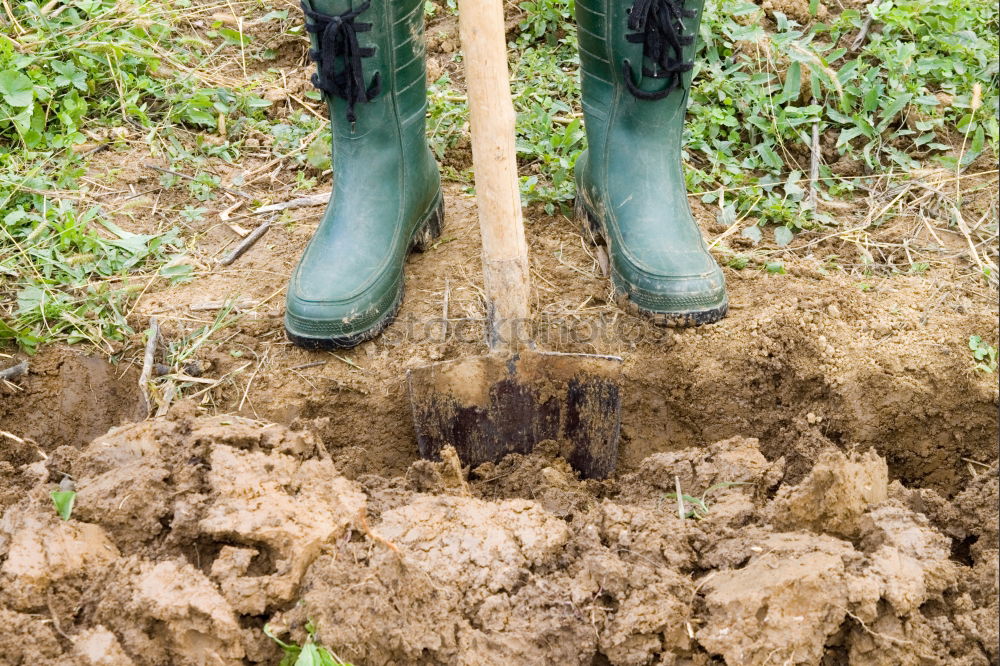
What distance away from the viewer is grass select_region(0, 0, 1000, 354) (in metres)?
2.41

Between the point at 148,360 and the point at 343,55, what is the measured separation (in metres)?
0.81

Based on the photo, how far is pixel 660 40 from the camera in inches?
82.7

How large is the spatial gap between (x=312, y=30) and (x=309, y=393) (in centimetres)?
80

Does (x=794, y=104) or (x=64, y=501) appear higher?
(x=64, y=501)

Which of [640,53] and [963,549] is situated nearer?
[963,549]

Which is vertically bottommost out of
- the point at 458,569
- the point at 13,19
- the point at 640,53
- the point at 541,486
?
the point at 541,486

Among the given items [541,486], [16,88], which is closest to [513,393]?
[541,486]

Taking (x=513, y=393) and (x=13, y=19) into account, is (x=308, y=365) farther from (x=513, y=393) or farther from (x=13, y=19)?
(x=13, y=19)

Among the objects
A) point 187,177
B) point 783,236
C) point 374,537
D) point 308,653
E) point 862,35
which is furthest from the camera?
point 862,35

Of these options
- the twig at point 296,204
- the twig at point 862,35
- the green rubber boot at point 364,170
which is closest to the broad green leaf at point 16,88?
the twig at point 296,204

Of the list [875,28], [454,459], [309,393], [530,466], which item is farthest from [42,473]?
[875,28]

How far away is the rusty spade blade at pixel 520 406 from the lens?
6.49 ft

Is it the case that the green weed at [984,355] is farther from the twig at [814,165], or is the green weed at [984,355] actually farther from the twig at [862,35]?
the twig at [862,35]

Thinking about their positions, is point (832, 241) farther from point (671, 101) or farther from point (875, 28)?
point (875, 28)
